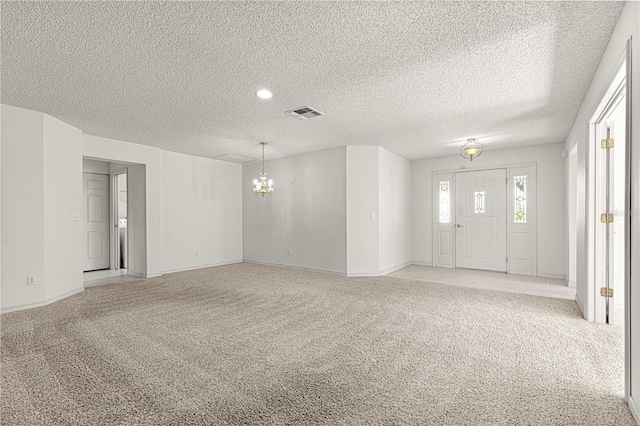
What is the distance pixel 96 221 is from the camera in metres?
7.30

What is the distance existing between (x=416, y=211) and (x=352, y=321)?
501 cm

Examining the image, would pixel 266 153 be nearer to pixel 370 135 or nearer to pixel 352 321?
pixel 370 135

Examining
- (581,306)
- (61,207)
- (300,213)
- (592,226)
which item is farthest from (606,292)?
(61,207)

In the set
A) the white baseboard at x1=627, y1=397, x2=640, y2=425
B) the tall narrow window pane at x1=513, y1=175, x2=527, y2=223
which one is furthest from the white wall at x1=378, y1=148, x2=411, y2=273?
the white baseboard at x1=627, y1=397, x2=640, y2=425

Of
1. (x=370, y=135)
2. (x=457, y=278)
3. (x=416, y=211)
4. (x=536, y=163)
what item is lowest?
(x=457, y=278)

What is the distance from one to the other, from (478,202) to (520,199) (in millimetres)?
817

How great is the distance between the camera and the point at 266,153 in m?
7.19

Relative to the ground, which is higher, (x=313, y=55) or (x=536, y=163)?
(x=313, y=55)

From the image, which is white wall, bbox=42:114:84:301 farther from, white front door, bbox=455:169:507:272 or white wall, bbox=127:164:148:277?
white front door, bbox=455:169:507:272

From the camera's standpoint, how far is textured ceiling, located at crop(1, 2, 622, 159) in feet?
7.31

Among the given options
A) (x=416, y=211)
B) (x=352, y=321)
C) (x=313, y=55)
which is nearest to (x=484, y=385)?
(x=352, y=321)

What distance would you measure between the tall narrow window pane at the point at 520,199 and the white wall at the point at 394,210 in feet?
7.64

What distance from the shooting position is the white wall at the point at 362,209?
21.3ft

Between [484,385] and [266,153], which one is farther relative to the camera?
[266,153]
